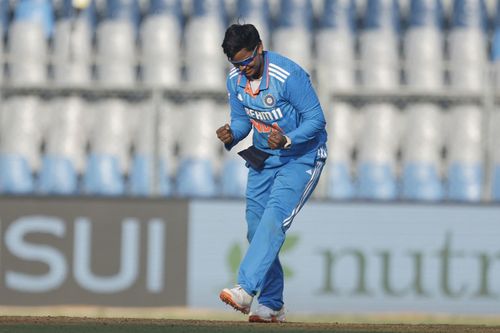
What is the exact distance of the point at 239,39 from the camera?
822 cm

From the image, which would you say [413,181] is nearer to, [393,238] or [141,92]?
[393,238]

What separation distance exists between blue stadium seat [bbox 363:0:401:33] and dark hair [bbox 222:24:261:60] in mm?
7368

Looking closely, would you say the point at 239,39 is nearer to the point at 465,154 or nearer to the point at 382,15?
the point at 465,154

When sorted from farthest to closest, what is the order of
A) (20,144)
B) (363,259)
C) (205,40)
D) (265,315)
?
(205,40) < (20,144) < (363,259) < (265,315)

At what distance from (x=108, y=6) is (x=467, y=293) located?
5824 millimetres

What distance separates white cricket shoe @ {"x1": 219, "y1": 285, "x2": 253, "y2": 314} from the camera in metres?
8.31

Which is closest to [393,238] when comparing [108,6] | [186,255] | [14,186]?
[186,255]

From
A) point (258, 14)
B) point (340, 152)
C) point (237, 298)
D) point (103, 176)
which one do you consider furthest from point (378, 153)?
point (237, 298)

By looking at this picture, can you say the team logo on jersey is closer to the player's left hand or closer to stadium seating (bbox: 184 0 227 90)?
the player's left hand

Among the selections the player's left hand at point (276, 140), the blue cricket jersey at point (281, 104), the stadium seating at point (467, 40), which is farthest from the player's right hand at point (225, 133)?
the stadium seating at point (467, 40)

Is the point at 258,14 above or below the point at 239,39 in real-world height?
above

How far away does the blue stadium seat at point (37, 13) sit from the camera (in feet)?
50.5

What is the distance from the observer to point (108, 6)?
15664mm

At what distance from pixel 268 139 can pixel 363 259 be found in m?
4.77
